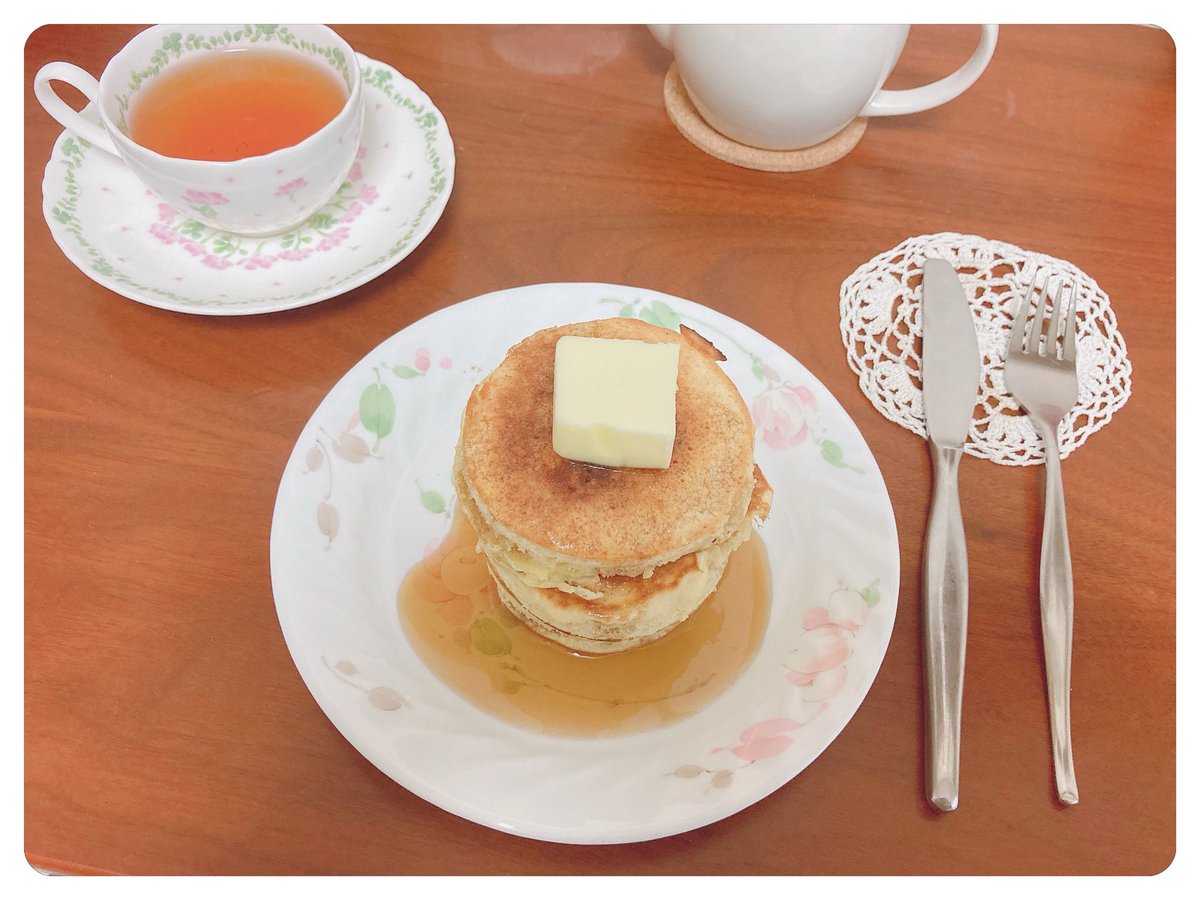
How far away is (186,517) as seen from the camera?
143cm

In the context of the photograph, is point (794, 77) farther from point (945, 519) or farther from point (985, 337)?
point (945, 519)

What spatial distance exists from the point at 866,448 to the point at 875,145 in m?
0.94

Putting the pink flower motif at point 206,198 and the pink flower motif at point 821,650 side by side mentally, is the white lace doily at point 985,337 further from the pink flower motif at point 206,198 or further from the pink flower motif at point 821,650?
the pink flower motif at point 206,198

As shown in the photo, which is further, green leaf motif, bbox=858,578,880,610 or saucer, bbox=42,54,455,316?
saucer, bbox=42,54,455,316

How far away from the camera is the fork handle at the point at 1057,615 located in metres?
1.24

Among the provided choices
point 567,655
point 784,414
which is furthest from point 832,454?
point 567,655

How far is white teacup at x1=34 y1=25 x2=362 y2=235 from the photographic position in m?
1.51

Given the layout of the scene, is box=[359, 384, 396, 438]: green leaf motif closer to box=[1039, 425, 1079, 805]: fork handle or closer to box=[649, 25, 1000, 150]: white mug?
box=[649, 25, 1000, 150]: white mug

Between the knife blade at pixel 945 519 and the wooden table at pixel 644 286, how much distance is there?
4 cm

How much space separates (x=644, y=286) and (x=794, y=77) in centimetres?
50

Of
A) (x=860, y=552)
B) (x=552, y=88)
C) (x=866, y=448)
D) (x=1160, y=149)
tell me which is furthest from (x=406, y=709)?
(x=1160, y=149)

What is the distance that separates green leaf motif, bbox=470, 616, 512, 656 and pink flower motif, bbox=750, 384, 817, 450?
1.79ft

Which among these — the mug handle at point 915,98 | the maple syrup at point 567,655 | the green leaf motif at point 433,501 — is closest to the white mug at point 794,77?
the mug handle at point 915,98

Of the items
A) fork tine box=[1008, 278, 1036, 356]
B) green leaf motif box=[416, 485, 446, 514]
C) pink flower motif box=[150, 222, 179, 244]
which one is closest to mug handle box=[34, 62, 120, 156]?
pink flower motif box=[150, 222, 179, 244]
